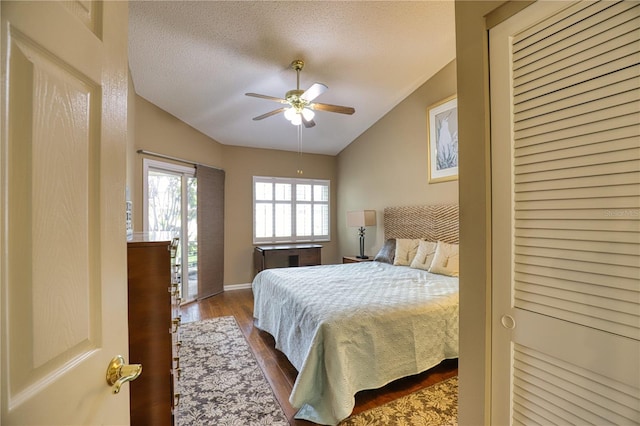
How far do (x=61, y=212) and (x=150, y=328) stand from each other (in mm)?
1019

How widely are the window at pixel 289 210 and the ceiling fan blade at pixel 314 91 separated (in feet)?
9.76

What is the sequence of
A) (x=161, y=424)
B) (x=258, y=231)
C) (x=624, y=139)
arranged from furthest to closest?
(x=258, y=231) < (x=161, y=424) < (x=624, y=139)

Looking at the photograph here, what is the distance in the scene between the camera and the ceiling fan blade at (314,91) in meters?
2.41

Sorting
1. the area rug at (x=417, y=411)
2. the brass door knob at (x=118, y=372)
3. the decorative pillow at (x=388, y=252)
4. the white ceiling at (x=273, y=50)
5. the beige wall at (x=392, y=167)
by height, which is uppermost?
the white ceiling at (x=273, y=50)

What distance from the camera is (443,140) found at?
11.8 feet

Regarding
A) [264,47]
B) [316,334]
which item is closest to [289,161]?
[264,47]

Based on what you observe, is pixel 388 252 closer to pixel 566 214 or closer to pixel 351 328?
pixel 351 328

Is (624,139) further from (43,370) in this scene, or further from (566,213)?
(43,370)

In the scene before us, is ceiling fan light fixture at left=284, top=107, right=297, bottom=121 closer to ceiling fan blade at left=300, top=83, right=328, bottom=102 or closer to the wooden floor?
ceiling fan blade at left=300, top=83, right=328, bottom=102

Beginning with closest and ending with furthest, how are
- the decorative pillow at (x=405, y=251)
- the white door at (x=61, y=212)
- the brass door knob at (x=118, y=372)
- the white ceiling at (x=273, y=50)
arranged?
the white door at (x=61, y=212) → the brass door knob at (x=118, y=372) → the white ceiling at (x=273, y=50) → the decorative pillow at (x=405, y=251)

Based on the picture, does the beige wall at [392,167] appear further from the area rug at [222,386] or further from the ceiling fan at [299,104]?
the area rug at [222,386]

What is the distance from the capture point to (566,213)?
32.0 inches

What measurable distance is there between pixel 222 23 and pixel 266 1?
45cm

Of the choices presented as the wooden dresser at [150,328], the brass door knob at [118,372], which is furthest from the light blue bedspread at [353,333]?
the brass door knob at [118,372]
